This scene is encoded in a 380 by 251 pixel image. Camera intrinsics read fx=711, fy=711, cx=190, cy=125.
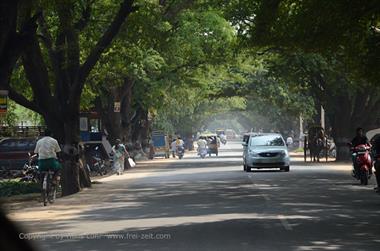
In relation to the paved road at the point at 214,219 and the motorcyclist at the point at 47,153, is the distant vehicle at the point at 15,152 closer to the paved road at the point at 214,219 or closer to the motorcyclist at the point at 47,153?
the paved road at the point at 214,219

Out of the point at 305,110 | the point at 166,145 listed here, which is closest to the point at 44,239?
the point at 305,110

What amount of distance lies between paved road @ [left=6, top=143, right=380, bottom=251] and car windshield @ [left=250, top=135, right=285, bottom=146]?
10344mm

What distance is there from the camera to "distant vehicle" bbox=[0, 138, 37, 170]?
35.4 metres

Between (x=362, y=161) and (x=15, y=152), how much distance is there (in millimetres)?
19596

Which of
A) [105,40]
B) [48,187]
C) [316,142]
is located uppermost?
[105,40]

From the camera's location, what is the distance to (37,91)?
72.0 feet

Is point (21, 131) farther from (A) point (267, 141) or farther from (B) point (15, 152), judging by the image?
(A) point (267, 141)

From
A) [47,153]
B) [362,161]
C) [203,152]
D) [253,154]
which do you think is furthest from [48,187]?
[203,152]

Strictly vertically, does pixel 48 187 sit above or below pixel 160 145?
below

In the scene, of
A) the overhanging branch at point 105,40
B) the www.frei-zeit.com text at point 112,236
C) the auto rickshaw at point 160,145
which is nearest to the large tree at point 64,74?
the overhanging branch at point 105,40

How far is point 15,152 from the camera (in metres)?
35.8

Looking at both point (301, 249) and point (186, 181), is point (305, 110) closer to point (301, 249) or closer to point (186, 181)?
point (186, 181)

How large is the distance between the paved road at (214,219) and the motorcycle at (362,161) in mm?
396

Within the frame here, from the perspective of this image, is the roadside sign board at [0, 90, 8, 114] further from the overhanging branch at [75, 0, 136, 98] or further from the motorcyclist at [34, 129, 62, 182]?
the overhanging branch at [75, 0, 136, 98]
